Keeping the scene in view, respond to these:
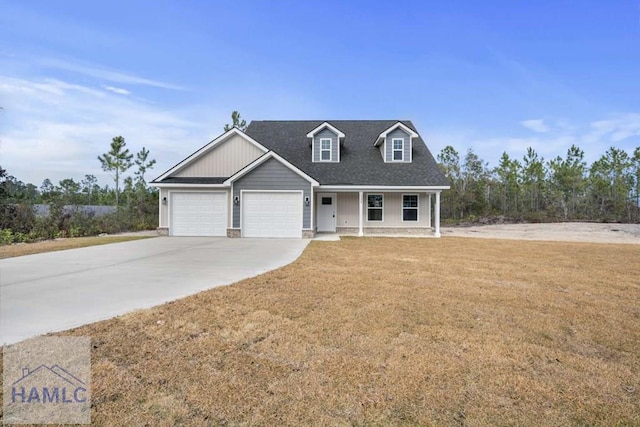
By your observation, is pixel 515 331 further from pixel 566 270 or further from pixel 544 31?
pixel 544 31

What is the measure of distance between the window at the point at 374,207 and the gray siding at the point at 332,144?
3.03 m

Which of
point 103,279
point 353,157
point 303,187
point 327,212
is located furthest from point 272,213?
point 103,279

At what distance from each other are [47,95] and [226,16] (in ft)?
28.4

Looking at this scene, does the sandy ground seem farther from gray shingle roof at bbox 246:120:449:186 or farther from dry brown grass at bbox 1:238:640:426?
dry brown grass at bbox 1:238:640:426

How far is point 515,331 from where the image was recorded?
4.09 m

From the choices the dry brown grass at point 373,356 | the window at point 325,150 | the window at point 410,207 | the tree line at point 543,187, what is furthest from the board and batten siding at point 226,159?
the tree line at point 543,187

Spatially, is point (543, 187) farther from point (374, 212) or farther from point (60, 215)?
point (60, 215)

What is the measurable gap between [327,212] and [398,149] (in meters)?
5.49

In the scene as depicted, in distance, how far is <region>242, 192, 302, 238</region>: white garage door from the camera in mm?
15789

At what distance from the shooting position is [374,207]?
18281 mm

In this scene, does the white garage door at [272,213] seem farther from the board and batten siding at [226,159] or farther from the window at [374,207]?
the window at [374,207]

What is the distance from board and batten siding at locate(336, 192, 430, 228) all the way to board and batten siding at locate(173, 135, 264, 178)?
5384 millimetres

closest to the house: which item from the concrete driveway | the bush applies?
the concrete driveway

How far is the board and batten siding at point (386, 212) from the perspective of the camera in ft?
59.5
